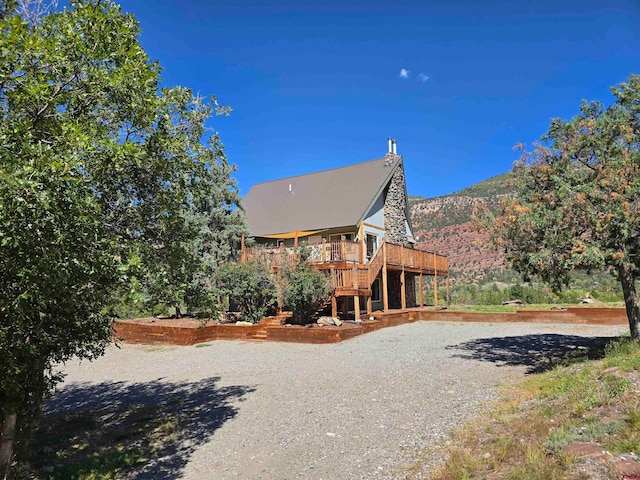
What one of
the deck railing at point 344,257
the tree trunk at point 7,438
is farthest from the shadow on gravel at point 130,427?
the deck railing at point 344,257

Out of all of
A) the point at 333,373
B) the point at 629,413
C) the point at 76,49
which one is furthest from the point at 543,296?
the point at 76,49

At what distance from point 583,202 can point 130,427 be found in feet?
28.9

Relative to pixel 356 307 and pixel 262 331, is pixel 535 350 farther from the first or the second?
pixel 262 331

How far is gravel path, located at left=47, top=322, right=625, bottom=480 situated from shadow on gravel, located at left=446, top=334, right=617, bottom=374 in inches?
1.1

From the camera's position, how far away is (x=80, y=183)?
3.14 metres

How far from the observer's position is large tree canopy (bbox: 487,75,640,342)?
7.20 m

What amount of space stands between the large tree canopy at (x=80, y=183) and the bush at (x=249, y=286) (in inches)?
393

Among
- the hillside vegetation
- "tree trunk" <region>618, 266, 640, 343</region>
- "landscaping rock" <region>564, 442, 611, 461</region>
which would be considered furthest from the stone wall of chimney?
"landscaping rock" <region>564, 442, 611, 461</region>

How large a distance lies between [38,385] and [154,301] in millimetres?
1524

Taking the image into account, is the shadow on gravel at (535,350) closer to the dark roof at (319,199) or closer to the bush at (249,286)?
the bush at (249,286)

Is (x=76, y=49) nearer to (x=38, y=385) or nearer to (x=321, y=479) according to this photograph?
(x=38, y=385)

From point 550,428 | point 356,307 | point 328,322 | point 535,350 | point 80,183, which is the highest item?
point 80,183

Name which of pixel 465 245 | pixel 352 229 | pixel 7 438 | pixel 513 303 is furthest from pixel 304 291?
pixel 465 245

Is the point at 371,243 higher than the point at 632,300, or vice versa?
the point at 371,243
